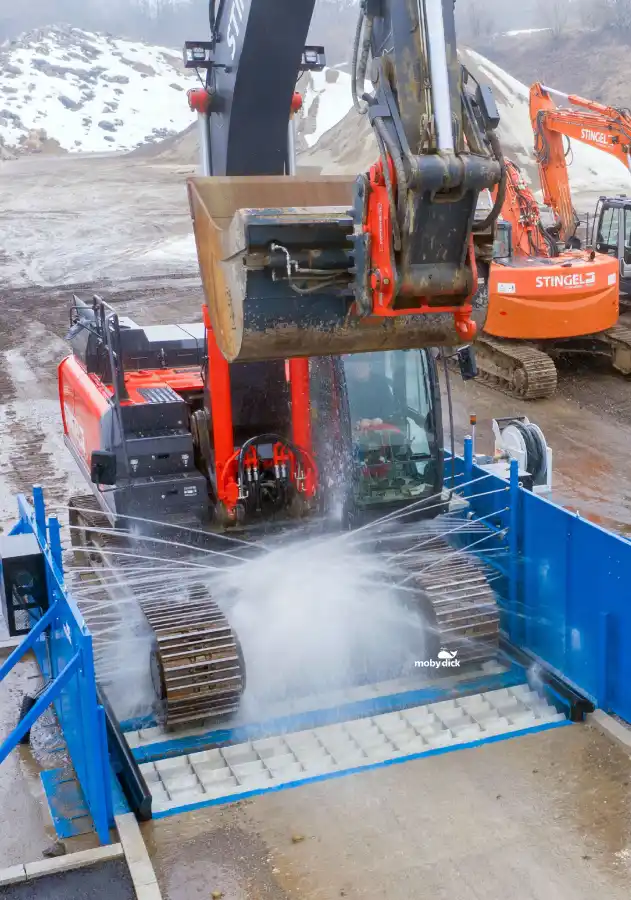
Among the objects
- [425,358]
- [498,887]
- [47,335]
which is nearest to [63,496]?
[425,358]

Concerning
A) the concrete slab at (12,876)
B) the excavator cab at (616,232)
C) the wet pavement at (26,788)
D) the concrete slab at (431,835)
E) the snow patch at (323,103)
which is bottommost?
the wet pavement at (26,788)

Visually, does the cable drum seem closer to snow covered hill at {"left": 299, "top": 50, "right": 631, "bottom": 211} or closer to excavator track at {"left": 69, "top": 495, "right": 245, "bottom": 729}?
excavator track at {"left": 69, "top": 495, "right": 245, "bottom": 729}

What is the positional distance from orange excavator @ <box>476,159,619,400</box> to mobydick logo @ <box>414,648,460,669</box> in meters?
7.36

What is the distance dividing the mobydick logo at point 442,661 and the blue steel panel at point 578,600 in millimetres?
624

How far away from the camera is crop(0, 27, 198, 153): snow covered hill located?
172ft

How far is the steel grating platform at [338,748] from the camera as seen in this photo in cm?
552

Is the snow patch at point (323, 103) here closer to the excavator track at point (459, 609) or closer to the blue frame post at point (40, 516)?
the excavator track at point (459, 609)

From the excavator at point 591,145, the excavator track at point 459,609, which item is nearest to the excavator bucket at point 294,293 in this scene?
the excavator track at point 459,609

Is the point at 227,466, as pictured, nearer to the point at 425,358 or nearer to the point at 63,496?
the point at 425,358

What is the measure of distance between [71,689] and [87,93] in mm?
58945

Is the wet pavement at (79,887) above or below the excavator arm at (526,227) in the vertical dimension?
below

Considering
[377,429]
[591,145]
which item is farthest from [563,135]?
[377,429]

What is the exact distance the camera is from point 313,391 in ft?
22.3

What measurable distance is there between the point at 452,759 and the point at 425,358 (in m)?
2.47
